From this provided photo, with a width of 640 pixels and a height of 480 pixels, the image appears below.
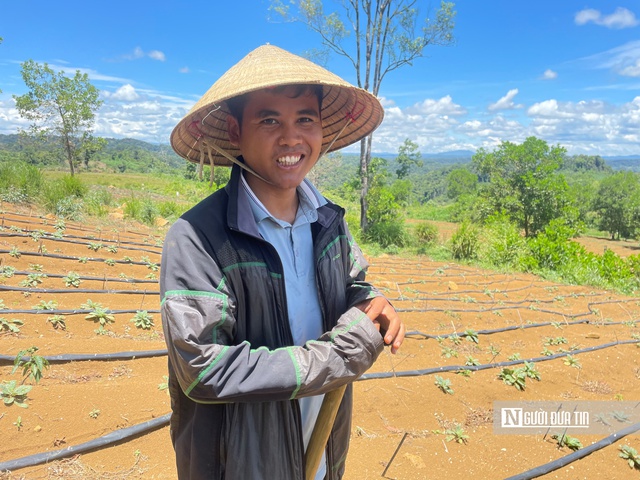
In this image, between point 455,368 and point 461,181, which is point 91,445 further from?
point 461,181

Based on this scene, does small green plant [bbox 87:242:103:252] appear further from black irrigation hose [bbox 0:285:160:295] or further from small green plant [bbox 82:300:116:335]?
small green plant [bbox 82:300:116:335]

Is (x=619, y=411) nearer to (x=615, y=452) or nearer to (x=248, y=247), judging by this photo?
(x=615, y=452)

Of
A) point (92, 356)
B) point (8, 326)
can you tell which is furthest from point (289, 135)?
point (8, 326)

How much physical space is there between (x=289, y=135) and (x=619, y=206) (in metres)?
38.0

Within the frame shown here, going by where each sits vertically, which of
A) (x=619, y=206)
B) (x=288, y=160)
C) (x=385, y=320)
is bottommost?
(x=619, y=206)

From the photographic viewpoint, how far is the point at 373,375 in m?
3.16

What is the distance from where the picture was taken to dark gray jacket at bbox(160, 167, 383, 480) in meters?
0.86

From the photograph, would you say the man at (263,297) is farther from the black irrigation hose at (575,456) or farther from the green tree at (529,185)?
the green tree at (529,185)

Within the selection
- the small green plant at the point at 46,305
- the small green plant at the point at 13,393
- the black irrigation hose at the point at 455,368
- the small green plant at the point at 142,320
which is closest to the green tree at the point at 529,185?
the black irrigation hose at the point at 455,368

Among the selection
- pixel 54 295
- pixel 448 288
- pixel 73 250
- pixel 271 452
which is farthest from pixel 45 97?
pixel 271 452

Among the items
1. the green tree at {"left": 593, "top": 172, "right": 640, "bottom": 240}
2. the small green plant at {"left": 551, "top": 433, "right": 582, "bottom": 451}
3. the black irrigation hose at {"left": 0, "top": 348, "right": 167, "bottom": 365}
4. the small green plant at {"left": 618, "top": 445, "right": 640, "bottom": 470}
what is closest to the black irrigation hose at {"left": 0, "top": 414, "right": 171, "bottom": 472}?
the black irrigation hose at {"left": 0, "top": 348, "right": 167, "bottom": 365}

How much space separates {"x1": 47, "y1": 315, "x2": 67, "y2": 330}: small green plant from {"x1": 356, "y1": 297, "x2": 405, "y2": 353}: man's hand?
326cm

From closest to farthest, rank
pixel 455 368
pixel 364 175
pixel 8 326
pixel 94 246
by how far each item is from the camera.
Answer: pixel 8 326 → pixel 455 368 → pixel 94 246 → pixel 364 175

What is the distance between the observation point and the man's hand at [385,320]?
1073 mm
